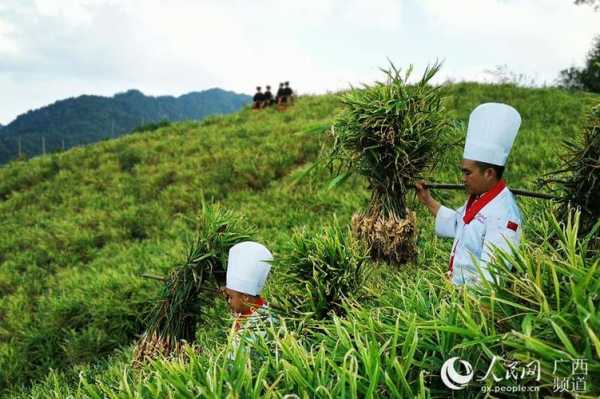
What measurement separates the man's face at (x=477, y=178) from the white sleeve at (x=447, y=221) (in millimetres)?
303

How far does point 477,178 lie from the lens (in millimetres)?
2045

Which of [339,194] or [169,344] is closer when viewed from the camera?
[169,344]

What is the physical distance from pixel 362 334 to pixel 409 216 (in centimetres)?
107

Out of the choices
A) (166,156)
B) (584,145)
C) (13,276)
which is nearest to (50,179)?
(166,156)

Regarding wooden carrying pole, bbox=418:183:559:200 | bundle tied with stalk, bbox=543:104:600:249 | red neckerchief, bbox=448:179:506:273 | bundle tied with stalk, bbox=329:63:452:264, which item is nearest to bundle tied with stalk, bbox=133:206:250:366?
bundle tied with stalk, bbox=329:63:452:264

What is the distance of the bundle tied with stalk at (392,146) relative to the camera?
93.8 inches

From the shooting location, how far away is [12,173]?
13727mm

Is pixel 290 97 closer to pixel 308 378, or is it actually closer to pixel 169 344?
pixel 169 344

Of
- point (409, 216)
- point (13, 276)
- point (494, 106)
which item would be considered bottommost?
point (13, 276)

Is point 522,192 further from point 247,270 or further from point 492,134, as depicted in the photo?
point 247,270

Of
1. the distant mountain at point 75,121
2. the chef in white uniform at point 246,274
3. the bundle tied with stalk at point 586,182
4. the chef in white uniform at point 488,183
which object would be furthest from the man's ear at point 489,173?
the distant mountain at point 75,121

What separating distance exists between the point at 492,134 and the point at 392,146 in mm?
505

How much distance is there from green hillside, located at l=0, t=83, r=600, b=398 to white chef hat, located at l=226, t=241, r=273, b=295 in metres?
0.13

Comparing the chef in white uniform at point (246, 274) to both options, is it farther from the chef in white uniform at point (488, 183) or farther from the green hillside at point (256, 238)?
the chef in white uniform at point (488, 183)
